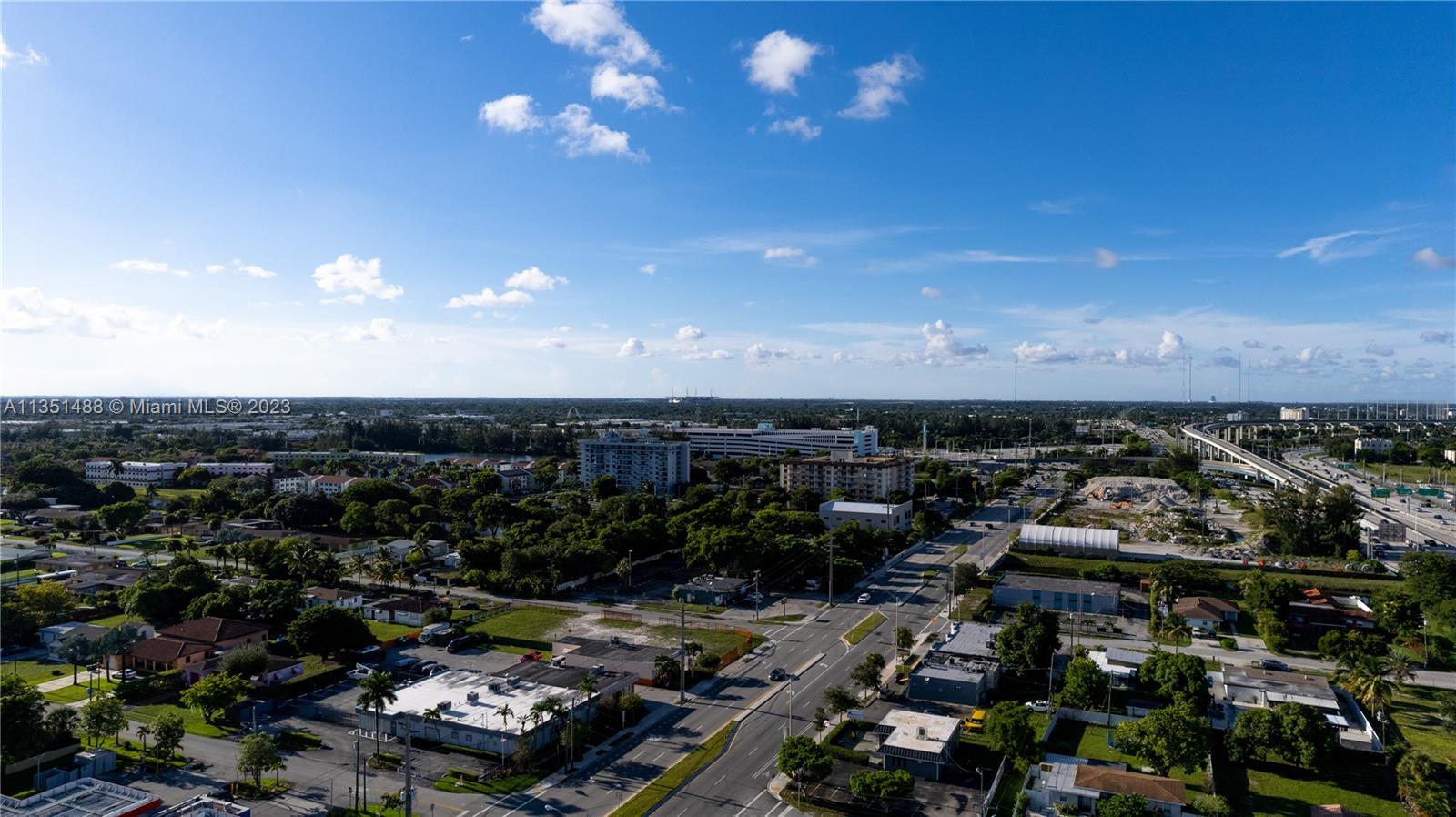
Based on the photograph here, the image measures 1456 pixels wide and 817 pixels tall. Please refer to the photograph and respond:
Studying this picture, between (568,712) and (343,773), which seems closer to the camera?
(343,773)

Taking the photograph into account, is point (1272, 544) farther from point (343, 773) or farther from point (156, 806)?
point (156, 806)

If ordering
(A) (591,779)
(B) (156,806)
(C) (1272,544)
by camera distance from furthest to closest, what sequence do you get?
1. (C) (1272,544)
2. (A) (591,779)
3. (B) (156,806)

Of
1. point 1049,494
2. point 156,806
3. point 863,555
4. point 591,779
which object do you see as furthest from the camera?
point 1049,494

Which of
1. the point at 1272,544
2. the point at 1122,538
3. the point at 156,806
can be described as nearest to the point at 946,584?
the point at 1122,538

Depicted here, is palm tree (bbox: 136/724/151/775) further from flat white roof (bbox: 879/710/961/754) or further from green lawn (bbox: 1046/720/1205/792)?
green lawn (bbox: 1046/720/1205/792)

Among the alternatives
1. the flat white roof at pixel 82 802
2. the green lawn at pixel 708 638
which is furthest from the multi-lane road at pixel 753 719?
the flat white roof at pixel 82 802

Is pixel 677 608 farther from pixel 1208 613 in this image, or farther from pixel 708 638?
pixel 1208 613

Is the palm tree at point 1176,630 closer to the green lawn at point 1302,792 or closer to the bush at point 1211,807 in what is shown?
the green lawn at point 1302,792

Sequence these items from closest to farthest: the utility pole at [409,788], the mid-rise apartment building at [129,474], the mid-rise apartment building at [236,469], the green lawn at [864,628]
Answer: the utility pole at [409,788], the green lawn at [864,628], the mid-rise apartment building at [129,474], the mid-rise apartment building at [236,469]
